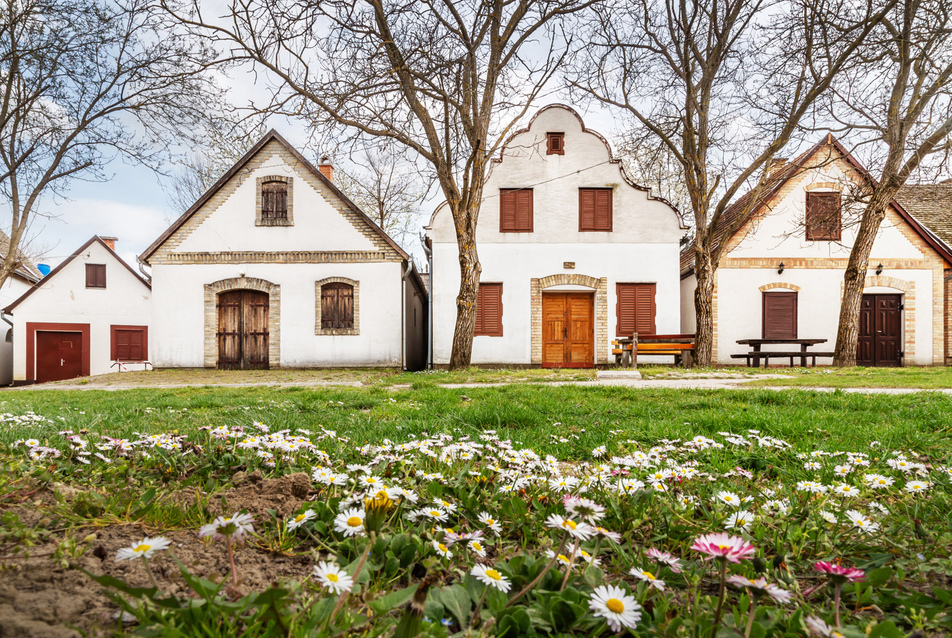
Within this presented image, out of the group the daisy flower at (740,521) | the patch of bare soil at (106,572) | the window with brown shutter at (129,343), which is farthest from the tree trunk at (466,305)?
the window with brown shutter at (129,343)

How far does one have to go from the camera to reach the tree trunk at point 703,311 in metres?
14.6

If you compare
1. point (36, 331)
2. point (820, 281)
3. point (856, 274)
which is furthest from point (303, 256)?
point (820, 281)

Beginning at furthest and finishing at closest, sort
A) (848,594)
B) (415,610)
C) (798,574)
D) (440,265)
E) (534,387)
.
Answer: (440,265), (534,387), (798,574), (848,594), (415,610)

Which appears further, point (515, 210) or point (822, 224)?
point (515, 210)

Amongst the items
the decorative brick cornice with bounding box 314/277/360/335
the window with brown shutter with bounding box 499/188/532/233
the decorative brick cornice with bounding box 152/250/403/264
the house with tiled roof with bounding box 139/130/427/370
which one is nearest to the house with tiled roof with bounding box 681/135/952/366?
the window with brown shutter with bounding box 499/188/532/233

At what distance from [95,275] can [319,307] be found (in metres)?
14.6

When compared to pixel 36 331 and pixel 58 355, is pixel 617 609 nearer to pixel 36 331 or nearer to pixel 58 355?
pixel 58 355

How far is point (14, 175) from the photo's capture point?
1330 centimetres

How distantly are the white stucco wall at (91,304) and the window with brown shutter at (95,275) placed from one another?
145mm

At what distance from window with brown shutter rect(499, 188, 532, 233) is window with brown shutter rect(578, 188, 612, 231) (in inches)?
66.3

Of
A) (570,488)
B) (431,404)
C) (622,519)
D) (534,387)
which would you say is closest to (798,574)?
(622,519)

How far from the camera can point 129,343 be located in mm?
24578

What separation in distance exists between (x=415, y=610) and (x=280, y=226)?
56.8ft

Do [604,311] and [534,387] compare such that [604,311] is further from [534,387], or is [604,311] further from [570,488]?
[570,488]
